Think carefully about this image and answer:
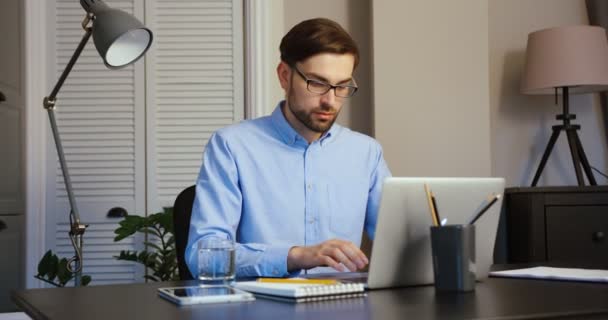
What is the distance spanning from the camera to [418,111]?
3.20 meters

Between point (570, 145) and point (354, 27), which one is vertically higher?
point (354, 27)

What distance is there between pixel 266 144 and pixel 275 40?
140 centimetres

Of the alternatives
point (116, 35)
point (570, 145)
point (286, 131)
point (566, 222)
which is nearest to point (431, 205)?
point (286, 131)

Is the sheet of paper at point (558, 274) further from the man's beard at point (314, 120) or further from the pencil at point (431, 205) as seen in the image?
the man's beard at point (314, 120)

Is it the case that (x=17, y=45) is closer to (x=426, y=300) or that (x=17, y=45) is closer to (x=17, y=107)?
(x=17, y=107)

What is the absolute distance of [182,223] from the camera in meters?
1.89

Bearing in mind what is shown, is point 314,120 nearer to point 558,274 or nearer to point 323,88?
point 323,88

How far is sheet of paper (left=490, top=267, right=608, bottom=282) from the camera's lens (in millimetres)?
1440

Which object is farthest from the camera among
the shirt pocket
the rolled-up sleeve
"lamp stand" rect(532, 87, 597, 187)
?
"lamp stand" rect(532, 87, 597, 187)

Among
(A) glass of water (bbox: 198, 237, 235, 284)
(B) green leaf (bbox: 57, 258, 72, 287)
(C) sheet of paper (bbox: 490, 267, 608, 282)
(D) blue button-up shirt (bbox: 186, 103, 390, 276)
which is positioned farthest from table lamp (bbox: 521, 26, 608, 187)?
(A) glass of water (bbox: 198, 237, 235, 284)

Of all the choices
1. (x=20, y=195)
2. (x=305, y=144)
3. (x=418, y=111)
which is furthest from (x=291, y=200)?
(x=20, y=195)

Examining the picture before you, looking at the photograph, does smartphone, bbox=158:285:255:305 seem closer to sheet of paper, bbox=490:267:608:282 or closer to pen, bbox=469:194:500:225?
pen, bbox=469:194:500:225

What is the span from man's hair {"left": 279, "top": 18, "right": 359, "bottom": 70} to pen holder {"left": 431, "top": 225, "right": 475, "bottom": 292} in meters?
0.70

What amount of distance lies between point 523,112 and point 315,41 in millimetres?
1904
